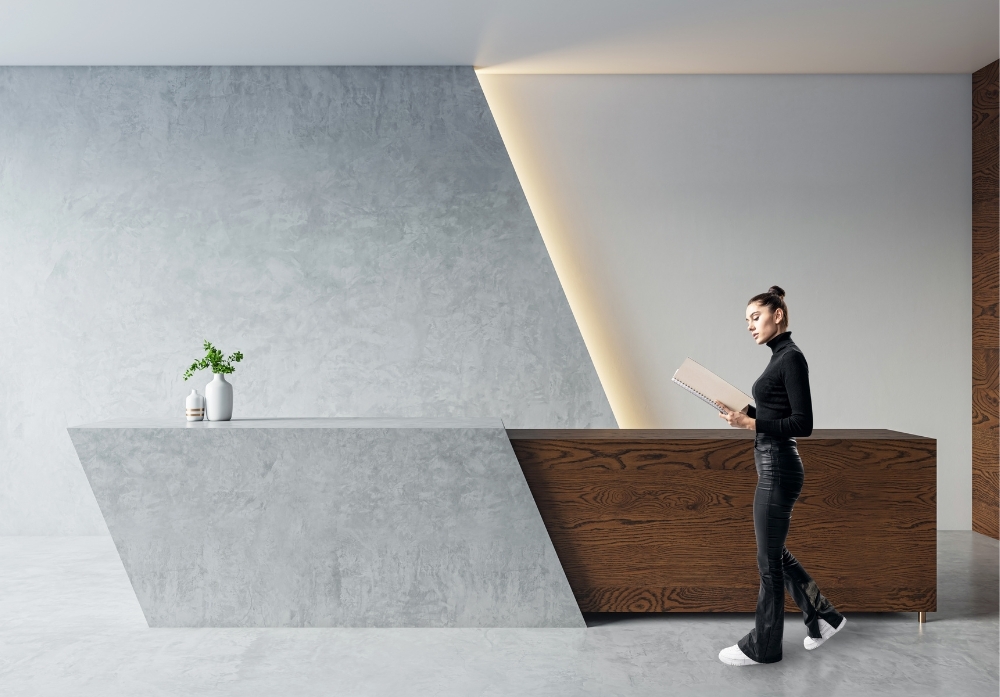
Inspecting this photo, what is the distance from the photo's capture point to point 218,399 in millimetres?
3174

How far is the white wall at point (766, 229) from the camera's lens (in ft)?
16.4

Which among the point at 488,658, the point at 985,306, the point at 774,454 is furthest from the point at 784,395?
the point at 985,306

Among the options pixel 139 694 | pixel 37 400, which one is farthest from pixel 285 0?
pixel 139 694

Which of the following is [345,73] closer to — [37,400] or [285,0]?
[285,0]

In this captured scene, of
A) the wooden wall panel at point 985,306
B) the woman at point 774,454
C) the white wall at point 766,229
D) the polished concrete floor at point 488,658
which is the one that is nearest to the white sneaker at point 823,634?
the polished concrete floor at point 488,658

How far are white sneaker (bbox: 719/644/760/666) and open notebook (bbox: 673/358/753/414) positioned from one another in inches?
32.3

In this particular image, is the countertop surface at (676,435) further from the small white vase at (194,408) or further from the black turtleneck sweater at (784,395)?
the small white vase at (194,408)

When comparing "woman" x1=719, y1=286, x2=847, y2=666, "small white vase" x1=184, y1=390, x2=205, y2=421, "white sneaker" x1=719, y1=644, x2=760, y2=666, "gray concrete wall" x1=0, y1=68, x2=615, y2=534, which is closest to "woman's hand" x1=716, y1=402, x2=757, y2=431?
"woman" x1=719, y1=286, x2=847, y2=666

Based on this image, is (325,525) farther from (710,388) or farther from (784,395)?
(784,395)

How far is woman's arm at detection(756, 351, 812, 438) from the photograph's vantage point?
2.42 m

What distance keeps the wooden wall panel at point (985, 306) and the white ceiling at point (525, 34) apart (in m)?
0.33

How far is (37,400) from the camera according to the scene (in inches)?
194

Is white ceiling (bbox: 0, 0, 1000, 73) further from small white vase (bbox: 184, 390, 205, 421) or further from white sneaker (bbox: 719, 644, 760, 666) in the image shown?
white sneaker (bbox: 719, 644, 760, 666)

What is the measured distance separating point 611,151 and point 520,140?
0.58m
